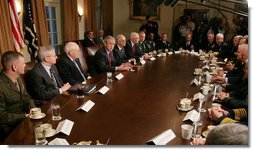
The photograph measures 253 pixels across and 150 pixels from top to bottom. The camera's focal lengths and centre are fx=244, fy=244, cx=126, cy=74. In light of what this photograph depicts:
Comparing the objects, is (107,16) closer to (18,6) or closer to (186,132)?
(18,6)

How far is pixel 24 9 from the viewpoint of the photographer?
4430mm

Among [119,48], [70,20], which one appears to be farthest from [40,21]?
[119,48]

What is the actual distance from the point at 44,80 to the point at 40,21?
2.71 m

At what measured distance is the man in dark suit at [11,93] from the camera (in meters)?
1.87

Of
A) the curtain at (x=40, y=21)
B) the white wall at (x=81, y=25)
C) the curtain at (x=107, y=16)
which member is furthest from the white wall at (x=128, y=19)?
the curtain at (x=40, y=21)

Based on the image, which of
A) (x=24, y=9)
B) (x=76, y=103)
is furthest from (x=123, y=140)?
(x=24, y=9)

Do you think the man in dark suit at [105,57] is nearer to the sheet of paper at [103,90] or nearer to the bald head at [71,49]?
the bald head at [71,49]

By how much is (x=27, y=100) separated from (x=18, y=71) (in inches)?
11.9

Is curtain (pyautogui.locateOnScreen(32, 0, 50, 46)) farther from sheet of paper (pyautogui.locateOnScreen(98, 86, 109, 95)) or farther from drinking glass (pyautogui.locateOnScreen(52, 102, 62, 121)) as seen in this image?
drinking glass (pyautogui.locateOnScreen(52, 102, 62, 121))

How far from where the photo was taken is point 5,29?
12.7 feet

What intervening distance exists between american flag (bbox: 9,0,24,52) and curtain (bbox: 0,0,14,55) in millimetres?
68

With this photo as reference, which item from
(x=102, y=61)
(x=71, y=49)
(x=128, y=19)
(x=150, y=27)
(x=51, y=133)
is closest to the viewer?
(x=51, y=133)

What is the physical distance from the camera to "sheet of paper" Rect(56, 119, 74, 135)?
4.83 feet

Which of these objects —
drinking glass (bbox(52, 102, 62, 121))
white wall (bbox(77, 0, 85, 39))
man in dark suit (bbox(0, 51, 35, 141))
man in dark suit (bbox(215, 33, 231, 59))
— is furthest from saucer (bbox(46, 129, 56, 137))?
white wall (bbox(77, 0, 85, 39))
